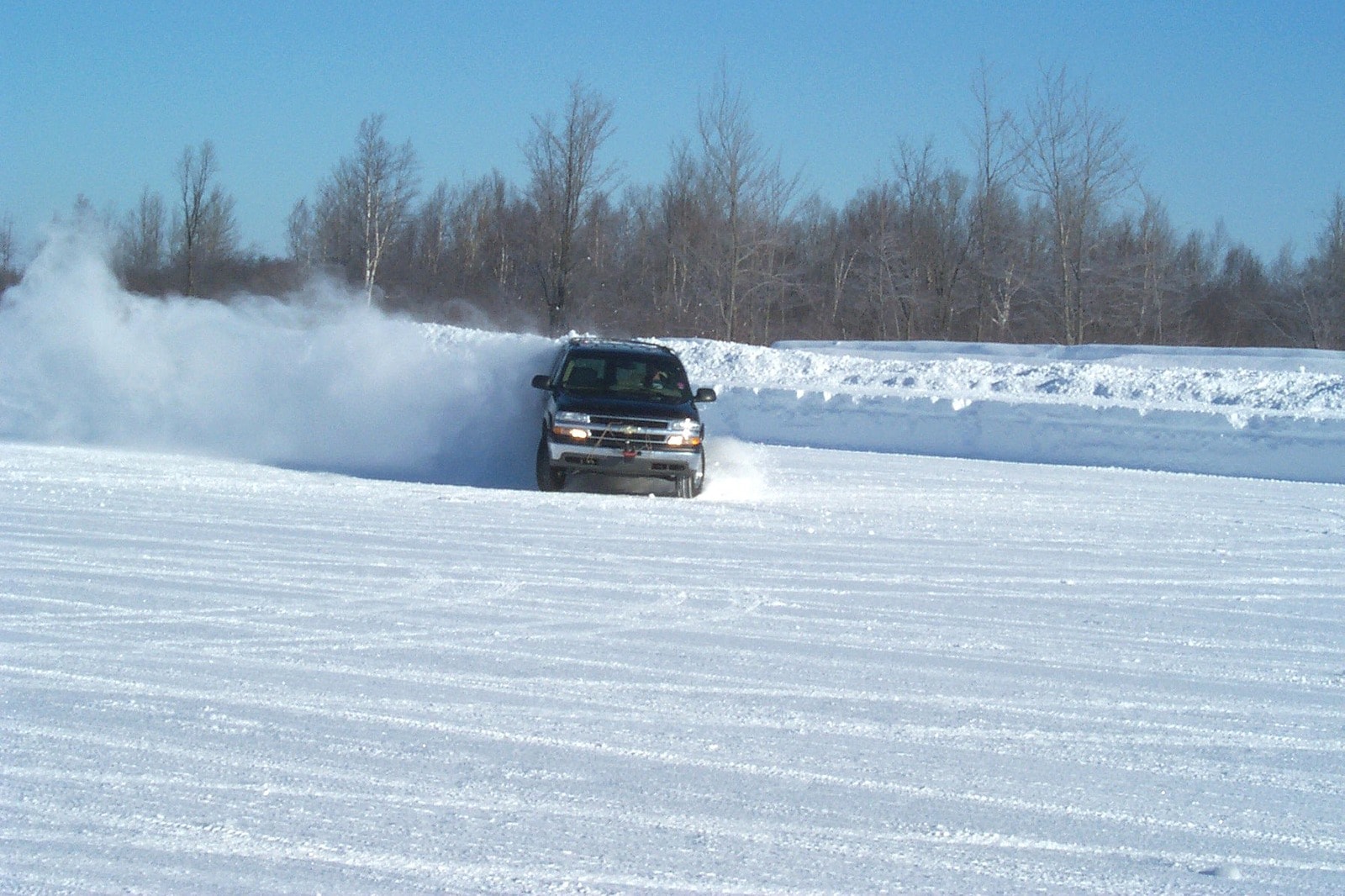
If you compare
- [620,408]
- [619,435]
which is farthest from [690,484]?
[620,408]

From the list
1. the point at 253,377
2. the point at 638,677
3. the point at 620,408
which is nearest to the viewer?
the point at 638,677

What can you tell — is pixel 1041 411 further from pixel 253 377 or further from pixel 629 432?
pixel 253 377

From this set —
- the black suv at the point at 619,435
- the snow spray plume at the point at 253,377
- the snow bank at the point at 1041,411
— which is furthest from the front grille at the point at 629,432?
the snow bank at the point at 1041,411

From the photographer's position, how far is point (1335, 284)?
160 ft

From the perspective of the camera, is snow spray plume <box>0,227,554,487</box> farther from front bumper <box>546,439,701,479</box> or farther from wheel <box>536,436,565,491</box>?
front bumper <box>546,439,701,479</box>

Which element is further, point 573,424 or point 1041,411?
point 1041,411

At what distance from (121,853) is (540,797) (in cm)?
139

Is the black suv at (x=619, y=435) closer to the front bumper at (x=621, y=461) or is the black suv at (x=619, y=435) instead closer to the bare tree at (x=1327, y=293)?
the front bumper at (x=621, y=461)

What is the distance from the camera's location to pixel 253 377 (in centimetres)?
1692

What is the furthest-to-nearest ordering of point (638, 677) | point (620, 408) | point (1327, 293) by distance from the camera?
point (1327, 293)
point (620, 408)
point (638, 677)

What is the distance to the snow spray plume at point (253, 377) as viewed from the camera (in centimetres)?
1597

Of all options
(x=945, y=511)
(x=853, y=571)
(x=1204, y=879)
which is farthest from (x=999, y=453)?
(x=1204, y=879)

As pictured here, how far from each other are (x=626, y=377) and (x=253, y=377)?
19.5 feet

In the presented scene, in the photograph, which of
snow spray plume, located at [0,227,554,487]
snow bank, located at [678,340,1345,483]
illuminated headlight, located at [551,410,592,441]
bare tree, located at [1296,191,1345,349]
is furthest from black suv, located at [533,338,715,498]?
bare tree, located at [1296,191,1345,349]
